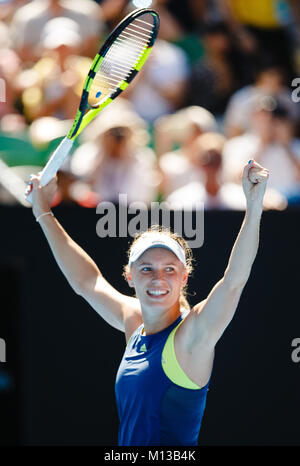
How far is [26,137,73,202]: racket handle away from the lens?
3.79 m

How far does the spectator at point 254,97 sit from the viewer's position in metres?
6.69

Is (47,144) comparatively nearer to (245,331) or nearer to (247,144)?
(247,144)

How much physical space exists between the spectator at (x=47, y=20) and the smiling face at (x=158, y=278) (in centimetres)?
402

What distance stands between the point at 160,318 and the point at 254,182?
0.68 m

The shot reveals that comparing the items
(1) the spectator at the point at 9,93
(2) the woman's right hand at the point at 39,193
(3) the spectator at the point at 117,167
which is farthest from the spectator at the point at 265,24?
(2) the woman's right hand at the point at 39,193

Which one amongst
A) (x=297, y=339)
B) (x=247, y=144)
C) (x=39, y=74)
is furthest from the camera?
(x=39, y=74)

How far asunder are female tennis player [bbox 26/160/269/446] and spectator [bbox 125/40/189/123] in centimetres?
350

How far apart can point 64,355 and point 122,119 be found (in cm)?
172

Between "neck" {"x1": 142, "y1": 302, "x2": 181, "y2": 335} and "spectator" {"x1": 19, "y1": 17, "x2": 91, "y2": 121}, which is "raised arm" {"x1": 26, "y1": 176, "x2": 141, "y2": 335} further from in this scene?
"spectator" {"x1": 19, "y1": 17, "x2": 91, "y2": 121}

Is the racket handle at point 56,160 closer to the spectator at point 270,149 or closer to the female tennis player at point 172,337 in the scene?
the female tennis player at point 172,337

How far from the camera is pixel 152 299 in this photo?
11.0ft

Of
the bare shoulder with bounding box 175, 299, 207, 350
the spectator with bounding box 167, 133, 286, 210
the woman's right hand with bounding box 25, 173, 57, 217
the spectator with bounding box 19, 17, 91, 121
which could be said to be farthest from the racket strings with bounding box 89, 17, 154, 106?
the bare shoulder with bounding box 175, 299, 207, 350

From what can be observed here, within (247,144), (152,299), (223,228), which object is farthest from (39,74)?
(152,299)

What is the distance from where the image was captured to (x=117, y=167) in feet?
19.7
